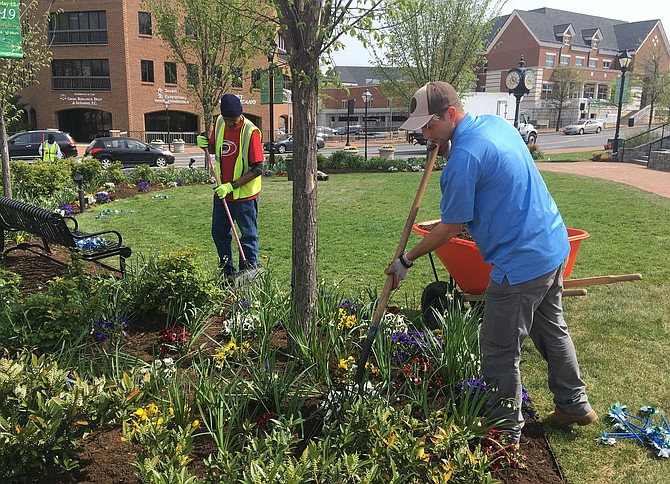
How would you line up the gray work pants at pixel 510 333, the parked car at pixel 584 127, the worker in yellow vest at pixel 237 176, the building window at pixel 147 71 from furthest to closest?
1. the parked car at pixel 584 127
2. the building window at pixel 147 71
3. the worker in yellow vest at pixel 237 176
4. the gray work pants at pixel 510 333

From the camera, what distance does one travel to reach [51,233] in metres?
5.36

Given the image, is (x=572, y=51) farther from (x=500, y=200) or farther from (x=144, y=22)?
(x=500, y=200)

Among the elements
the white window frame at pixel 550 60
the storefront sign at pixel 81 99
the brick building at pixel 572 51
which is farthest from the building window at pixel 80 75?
the white window frame at pixel 550 60

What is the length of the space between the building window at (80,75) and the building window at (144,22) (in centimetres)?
345

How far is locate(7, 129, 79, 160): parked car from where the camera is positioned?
23.1 m

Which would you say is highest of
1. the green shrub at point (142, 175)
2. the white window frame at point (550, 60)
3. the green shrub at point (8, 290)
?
the white window frame at point (550, 60)

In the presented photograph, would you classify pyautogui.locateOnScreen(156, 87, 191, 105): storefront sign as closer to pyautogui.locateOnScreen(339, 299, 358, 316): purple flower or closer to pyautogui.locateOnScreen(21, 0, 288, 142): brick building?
pyautogui.locateOnScreen(21, 0, 288, 142): brick building

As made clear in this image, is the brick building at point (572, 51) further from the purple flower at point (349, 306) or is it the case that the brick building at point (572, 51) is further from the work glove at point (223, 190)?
the purple flower at point (349, 306)

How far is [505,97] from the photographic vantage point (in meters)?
35.1

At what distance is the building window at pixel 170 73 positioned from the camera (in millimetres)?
39219

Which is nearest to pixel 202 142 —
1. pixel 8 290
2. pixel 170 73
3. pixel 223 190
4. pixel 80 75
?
pixel 223 190

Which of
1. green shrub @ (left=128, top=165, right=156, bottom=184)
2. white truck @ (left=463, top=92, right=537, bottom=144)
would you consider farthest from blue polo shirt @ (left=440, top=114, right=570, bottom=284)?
white truck @ (left=463, top=92, right=537, bottom=144)

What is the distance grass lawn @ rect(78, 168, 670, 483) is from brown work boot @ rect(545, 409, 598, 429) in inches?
2.6

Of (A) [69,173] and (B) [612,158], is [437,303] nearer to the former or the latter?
(A) [69,173]
